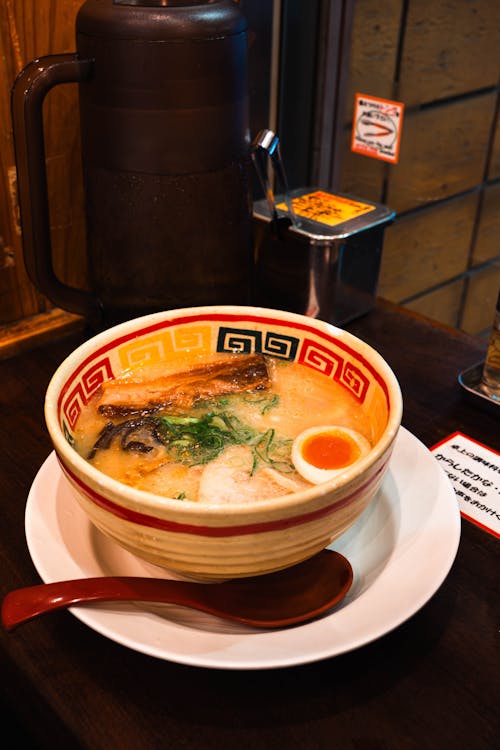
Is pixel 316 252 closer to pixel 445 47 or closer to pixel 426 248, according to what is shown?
pixel 445 47

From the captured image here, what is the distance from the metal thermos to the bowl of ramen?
0.64 feet

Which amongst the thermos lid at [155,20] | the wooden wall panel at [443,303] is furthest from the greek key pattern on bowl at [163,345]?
the wooden wall panel at [443,303]

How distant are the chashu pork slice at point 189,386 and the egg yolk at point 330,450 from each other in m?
0.14

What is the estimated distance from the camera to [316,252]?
1205 millimetres

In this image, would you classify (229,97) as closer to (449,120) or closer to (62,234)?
(62,234)

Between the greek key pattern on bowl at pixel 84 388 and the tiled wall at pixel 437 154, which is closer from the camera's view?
the greek key pattern on bowl at pixel 84 388

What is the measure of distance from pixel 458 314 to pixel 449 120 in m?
0.78

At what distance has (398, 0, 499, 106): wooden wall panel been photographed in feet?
6.44

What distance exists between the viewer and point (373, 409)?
32.0 inches

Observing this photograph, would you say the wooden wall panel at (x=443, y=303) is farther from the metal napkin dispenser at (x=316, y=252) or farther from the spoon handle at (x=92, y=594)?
the spoon handle at (x=92, y=594)

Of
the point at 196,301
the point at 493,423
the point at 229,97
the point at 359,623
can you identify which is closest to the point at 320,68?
the point at 229,97

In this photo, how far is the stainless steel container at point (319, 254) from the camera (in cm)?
121

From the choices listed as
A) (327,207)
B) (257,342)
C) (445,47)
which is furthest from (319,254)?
(445,47)

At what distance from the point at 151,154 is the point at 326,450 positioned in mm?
505
